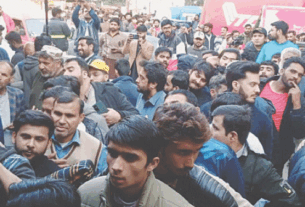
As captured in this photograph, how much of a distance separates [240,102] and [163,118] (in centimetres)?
168

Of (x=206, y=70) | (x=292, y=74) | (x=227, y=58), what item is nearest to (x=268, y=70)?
(x=227, y=58)

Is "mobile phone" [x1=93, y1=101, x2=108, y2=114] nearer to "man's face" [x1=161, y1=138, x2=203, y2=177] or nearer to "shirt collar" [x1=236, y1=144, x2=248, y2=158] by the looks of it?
"shirt collar" [x1=236, y1=144, x2=248, y2=158]

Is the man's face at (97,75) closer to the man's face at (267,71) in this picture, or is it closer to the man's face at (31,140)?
the man's face at (267,71)

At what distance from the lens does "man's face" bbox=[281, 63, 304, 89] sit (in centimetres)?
499

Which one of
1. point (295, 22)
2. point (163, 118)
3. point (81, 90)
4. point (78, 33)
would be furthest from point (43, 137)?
point (295, 22)

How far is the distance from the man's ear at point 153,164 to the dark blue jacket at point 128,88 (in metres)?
3.52

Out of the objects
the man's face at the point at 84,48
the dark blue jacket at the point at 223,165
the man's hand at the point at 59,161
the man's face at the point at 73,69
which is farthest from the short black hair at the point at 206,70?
the man's hand at the point at 59,161

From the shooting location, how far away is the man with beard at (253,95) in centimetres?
408

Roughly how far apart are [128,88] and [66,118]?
97.9 inches

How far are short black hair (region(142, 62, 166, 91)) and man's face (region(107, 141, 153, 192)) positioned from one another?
2883mm

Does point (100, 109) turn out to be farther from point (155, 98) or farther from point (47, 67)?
point (47, 67)

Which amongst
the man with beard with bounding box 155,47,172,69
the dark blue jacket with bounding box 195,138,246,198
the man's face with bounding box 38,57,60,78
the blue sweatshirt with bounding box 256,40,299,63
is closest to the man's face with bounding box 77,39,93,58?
the man with beard with bounding box 155,47,172,69

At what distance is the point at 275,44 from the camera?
26.0 ft

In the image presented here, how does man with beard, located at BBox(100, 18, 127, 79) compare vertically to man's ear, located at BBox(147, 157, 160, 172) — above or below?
below
